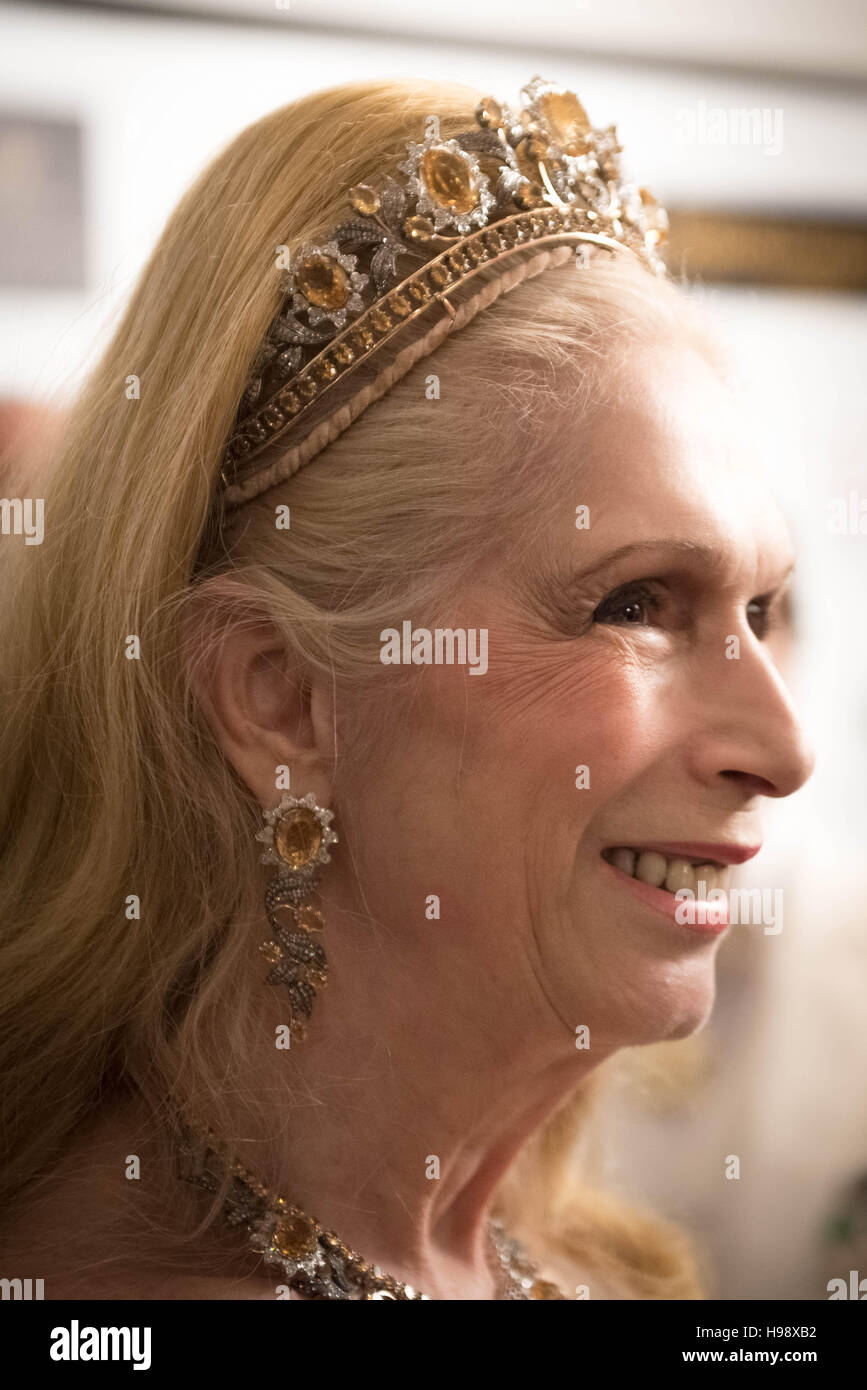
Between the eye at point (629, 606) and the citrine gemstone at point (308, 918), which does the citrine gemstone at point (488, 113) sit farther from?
the citrine gemstone at point (308, 918)

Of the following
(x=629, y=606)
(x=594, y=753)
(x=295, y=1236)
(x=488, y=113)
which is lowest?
(x=295, y=1236)

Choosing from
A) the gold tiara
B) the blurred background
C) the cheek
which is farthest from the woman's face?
the blurred background

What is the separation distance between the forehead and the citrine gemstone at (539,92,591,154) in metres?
0.20

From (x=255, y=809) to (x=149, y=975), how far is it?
0.16m

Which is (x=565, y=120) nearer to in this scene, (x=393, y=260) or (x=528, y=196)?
(x=528, y=196)

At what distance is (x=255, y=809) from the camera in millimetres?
985

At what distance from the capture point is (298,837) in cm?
96

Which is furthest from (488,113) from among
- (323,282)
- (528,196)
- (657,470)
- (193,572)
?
(193,572)

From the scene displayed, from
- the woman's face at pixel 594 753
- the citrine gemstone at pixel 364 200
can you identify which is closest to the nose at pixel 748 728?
the woman's face at pixel 594 753

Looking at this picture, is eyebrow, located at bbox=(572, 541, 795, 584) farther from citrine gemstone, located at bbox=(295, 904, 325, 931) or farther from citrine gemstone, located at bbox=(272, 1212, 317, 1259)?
citrine gemstone, located at bbox=(272, 1212, 317, 1259)

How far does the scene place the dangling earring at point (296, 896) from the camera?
954 mm

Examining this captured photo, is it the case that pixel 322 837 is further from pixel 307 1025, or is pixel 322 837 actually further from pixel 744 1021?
pixel 744 1021

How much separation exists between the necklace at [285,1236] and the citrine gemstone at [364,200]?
2.34 ft

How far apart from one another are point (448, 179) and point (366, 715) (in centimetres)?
42
